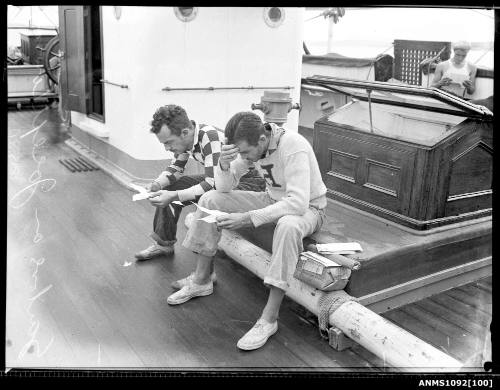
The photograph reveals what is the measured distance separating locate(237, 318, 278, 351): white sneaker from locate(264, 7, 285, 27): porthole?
1.38 m

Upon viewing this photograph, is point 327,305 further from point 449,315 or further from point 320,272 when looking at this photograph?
point 449,315

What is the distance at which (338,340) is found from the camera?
2.60m

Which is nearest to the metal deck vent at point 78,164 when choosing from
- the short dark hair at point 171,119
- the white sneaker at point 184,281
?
the short dark hair at point 171,119

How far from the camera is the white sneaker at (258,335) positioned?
2.54 m

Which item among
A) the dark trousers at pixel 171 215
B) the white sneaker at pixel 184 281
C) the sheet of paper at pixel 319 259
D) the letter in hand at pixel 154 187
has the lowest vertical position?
the white sneaker at pixel 184 281

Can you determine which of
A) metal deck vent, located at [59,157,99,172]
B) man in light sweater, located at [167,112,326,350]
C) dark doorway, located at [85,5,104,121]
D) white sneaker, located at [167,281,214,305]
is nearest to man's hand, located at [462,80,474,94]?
man in light sweater, located at [167,112,326,350]

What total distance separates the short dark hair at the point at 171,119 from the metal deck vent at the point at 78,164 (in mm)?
683

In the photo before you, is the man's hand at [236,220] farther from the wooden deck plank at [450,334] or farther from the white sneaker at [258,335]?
the wooden deck plank at [450,334]

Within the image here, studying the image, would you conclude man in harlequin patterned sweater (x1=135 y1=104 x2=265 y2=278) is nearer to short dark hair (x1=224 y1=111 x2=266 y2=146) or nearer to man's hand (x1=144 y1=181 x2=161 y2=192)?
man's hand (x1=144 y1=181 x2=161 y2=192)

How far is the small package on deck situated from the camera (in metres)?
2.68

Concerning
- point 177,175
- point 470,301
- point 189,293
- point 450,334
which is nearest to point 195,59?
point 177,175

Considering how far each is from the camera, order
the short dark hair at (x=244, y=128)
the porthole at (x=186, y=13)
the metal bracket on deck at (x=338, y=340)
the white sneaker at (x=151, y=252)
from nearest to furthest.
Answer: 1. the porthole at (x=186, y=13)
2. the short dark hair at (x=244, y=128)
3. the metal bracket on deck at (x=338, y=340)
4. the white sneaker at (x=151, y=252)

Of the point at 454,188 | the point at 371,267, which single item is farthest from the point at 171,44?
the point at 454,188

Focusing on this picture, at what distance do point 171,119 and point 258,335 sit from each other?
1.05m
